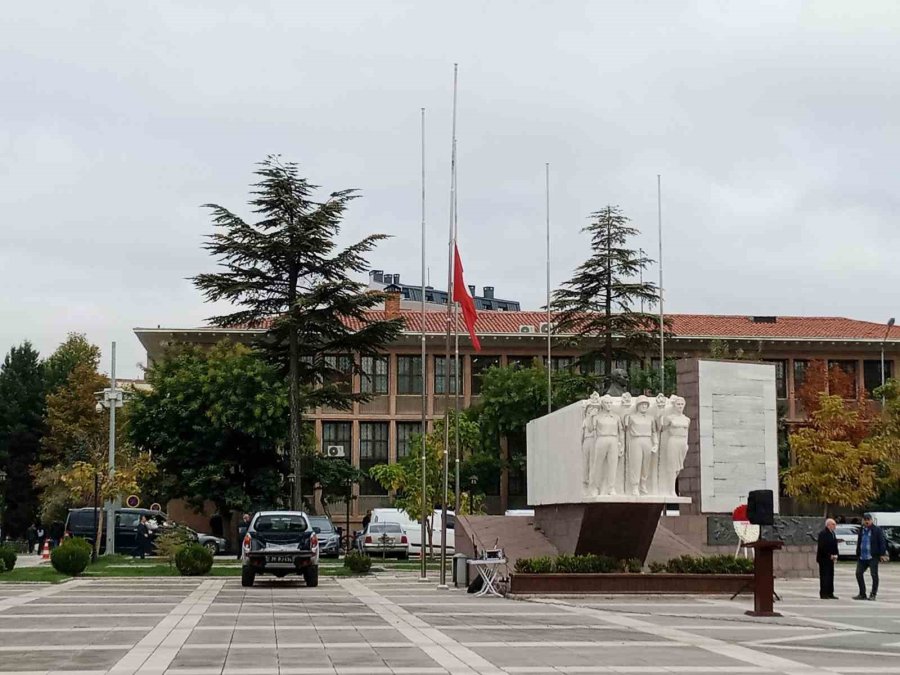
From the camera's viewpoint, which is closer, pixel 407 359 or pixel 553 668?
pixel 553 668

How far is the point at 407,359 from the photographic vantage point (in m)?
73.2

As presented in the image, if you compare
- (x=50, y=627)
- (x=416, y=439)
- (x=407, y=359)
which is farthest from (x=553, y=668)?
(x=407, y=359)

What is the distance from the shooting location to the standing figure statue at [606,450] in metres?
27.6

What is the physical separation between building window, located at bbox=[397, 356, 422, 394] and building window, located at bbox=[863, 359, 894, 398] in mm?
24849

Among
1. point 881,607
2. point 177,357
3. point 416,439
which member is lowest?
point 881,607

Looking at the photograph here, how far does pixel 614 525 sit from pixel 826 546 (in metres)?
4.34

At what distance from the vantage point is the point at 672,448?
92.2 feet

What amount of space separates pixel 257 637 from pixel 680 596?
12132 mm

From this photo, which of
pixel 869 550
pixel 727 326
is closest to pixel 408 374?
pixel 727 326

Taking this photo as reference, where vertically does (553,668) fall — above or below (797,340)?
below

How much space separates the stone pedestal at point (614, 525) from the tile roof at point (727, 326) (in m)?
41.1

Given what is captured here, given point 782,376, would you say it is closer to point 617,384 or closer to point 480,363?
point 480,363

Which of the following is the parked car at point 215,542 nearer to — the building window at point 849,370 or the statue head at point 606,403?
the statue head at point 606,403

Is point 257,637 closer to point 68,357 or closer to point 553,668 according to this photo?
point 553,668
